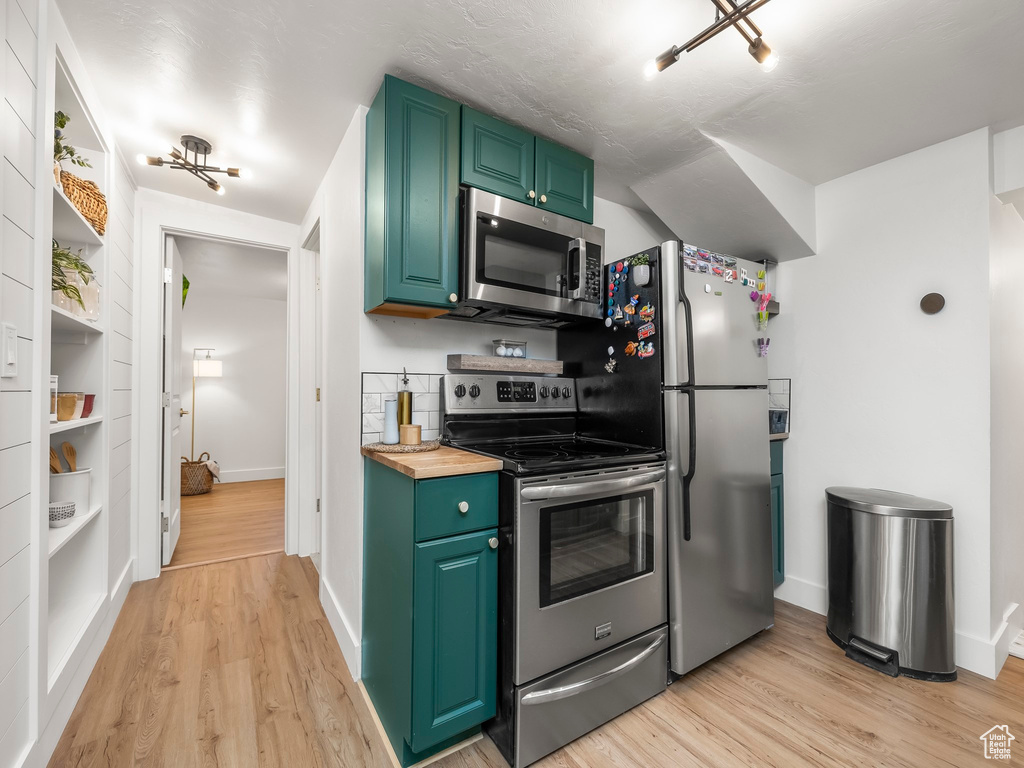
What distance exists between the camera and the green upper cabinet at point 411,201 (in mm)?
1695

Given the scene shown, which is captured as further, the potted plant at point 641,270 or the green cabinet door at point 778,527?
the green cabinet door at point 778,527

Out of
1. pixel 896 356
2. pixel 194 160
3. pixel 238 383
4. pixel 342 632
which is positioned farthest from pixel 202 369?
pixel 896 356

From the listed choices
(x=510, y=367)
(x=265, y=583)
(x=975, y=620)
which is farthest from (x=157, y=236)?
(x=975, y=620)

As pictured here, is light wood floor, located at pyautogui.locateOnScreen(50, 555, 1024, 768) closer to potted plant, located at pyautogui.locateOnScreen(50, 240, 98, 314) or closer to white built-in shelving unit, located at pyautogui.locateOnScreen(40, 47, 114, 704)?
white built-in shelving unit, located at pyautogui.locateOnScreen(40, 47, 114, 704)

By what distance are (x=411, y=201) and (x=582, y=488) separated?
1235mm

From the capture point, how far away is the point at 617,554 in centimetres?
173

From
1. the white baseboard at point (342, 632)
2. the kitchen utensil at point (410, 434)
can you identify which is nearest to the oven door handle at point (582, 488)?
the kitchen utensil at point (410, 434)

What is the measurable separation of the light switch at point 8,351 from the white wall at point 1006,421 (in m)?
3.49

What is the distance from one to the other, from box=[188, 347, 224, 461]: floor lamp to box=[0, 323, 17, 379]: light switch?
475 cm

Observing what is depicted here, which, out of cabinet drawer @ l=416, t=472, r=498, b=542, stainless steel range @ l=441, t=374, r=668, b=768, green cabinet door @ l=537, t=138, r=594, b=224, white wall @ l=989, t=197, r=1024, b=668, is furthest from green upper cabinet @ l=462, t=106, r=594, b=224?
white wall @ l=989, t=197, r=1024, b=668

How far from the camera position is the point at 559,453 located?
183cm

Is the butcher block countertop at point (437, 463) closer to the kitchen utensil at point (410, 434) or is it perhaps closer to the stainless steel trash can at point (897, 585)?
the kitchen utensil at point (410, 434)

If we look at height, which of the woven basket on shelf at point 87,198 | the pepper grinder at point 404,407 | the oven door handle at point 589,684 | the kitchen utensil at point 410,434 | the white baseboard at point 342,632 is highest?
the woven basket on shelf at point 87,198

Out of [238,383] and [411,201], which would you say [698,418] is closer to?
[411,201]
